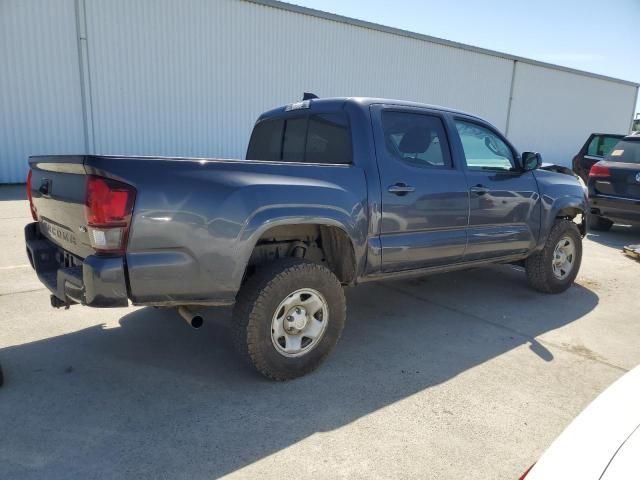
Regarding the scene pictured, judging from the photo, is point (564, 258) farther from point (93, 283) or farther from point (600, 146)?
point (600, 146)

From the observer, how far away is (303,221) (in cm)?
314

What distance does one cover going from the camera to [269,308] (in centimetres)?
308

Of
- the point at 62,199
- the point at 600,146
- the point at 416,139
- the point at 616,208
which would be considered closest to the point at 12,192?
the point at 62,199

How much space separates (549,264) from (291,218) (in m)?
3.44

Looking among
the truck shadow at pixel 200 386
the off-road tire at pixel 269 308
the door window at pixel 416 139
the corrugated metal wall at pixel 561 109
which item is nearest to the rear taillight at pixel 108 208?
the off-road tire at pixel 269 308

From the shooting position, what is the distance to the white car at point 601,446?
4.40 feet

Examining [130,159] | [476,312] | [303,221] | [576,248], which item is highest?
[130,159]

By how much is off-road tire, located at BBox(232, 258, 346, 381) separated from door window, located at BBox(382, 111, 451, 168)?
46.4 inches

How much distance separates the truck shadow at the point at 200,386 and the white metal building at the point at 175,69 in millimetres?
9819

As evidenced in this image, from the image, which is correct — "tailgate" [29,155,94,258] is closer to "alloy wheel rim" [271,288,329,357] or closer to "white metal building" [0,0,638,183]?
"alloy wheel rim" [271,288,329,357]

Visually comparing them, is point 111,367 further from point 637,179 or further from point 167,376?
point 637,179

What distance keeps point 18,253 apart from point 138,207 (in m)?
4.43

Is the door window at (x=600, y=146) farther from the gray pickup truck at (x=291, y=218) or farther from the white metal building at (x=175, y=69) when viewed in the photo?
the gray pickup truck at (x=291, y=218)

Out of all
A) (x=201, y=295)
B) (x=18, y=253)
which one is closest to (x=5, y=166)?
(x=18, y=253)
